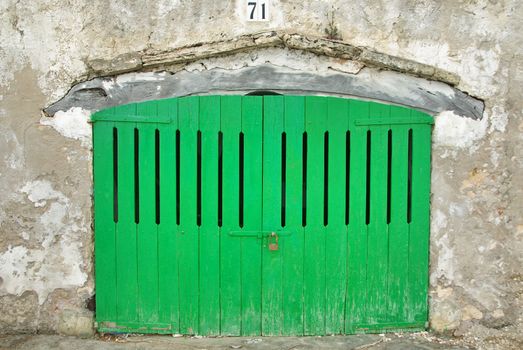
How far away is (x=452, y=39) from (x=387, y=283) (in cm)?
197

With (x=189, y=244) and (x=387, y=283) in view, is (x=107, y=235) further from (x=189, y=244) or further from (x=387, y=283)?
(x=387, y=283)

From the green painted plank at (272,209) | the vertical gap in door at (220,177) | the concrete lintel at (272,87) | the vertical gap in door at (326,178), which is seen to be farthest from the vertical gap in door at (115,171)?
the vertical gap in door at (326,178)

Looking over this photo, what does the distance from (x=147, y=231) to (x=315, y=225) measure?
4.33ft

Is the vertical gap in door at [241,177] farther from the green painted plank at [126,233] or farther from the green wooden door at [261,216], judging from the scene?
the green painted plank at [126,233]

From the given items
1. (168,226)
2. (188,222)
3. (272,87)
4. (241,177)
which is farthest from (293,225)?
(272,87)

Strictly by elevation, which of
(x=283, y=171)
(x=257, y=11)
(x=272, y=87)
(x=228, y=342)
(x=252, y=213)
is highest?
(x=257, y=11)

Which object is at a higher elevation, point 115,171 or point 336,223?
point 115,171

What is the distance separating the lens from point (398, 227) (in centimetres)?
573

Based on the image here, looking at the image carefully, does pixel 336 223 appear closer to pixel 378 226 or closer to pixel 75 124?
pixel 378 226

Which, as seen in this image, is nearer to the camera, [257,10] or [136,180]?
[257,10]

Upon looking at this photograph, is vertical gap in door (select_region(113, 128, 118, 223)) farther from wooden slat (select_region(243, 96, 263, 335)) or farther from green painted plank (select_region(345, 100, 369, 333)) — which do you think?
green painted plank (select_region(345, 100, 369, 333))

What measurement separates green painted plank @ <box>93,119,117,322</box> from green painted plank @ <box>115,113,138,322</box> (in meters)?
0.05

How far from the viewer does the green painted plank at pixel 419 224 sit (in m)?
5.68

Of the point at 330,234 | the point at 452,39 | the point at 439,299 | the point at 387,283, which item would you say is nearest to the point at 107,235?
the point at 330,234
